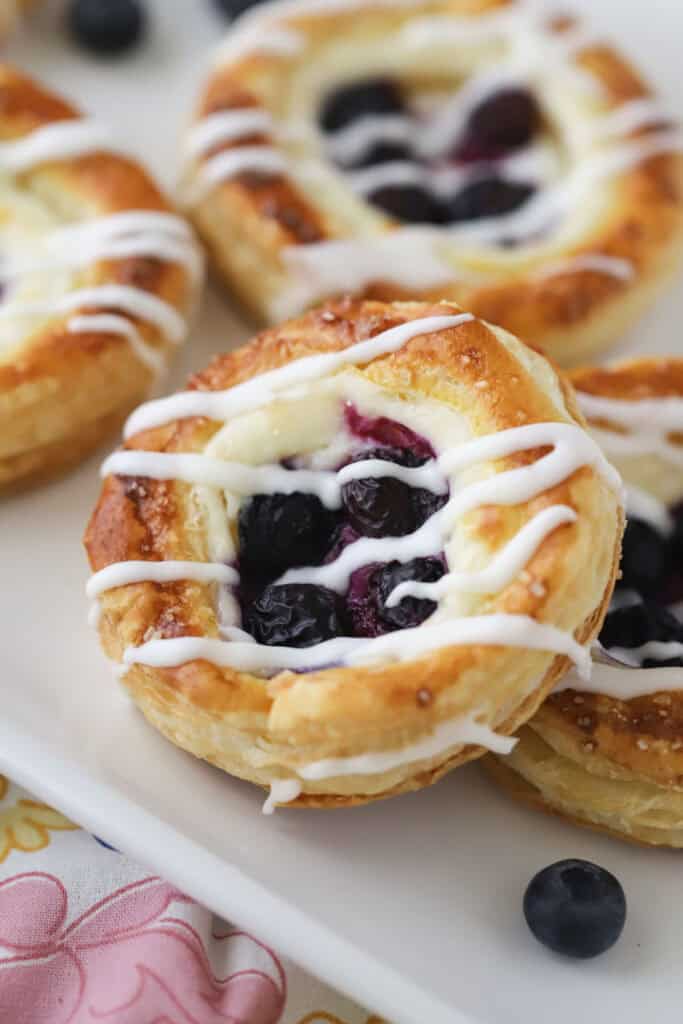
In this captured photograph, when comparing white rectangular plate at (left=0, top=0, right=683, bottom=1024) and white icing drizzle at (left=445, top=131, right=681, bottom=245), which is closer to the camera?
white rectangular plate at (left=0, top=0, right=683, bottom=1024)

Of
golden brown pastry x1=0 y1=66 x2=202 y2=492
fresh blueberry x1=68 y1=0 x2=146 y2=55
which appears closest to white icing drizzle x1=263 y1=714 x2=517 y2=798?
golden brown pastry x1=0 y1=66 x2=202 y2=492

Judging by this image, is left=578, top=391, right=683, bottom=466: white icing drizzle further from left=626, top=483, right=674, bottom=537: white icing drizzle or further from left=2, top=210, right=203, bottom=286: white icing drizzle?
left=2, top=210, right=203, bottom=286: white icing drizzle

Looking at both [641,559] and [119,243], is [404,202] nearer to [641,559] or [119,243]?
[119,243]

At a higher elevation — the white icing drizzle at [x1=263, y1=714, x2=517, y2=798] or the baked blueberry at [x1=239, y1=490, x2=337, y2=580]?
the baked blueberry at [x1=239, y1=490, x2=337, y2=580]

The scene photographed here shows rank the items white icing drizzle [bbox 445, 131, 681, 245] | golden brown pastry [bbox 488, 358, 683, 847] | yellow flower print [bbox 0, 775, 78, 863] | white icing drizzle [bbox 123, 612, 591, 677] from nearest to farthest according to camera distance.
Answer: white icing drizzle [bbox 123, 612, 591, 677] → golden brown pastry [bbox 488, 358, 683, 847] → yellow flower print [bbox 0, 775, 78, 863] → white icing drizzle [bbox 445, 131, 681, 245]

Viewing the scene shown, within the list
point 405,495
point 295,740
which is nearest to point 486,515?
point 405,495

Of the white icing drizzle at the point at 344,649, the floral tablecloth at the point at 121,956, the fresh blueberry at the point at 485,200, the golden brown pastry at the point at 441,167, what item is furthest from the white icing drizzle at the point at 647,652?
the fresh blueberry at the point at 485,200
